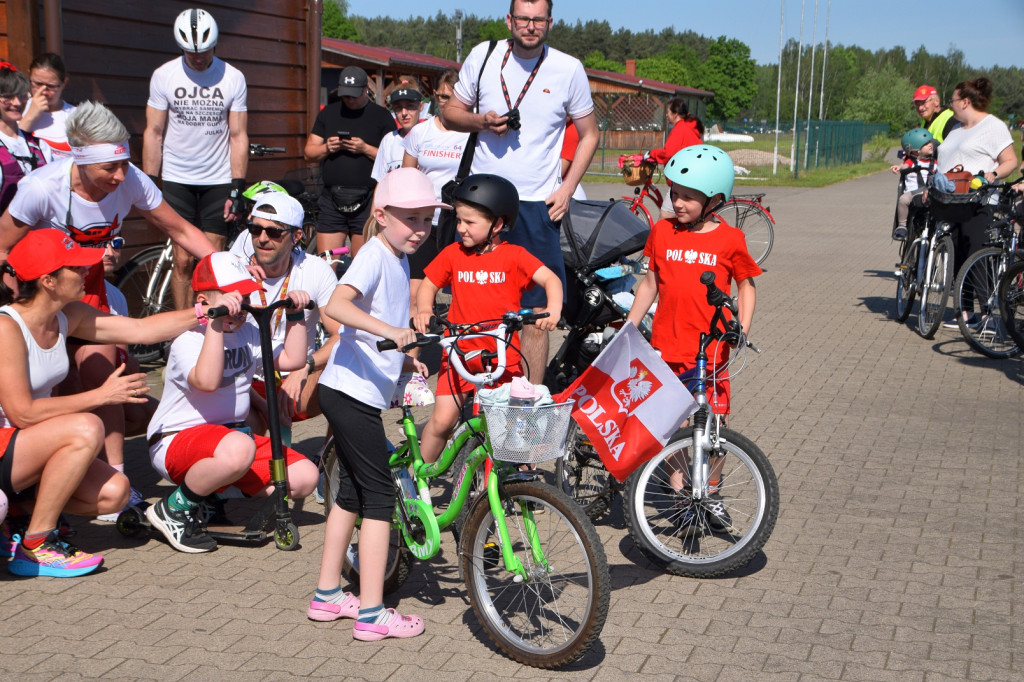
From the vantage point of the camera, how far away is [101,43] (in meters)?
9.02

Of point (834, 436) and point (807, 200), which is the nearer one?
point (834, 436)

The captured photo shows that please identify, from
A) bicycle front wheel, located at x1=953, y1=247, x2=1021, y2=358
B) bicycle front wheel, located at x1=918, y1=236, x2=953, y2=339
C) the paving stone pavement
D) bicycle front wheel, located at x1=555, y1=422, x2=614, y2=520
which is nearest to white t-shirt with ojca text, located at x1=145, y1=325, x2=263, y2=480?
the paving stone pavement

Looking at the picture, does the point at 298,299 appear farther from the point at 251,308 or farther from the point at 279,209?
the point at 279,209

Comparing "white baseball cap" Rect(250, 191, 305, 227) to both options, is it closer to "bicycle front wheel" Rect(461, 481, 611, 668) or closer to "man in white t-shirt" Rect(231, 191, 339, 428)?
"man in white t-shirt" Rect(231, 191, 339, 428)

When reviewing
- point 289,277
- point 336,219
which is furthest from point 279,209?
point 336,219

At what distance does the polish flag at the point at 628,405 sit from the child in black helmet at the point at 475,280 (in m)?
0.64

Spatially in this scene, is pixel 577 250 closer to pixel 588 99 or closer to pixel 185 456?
pixel 588 99

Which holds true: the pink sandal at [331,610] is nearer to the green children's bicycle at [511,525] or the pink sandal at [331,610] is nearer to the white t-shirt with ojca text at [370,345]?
the green children's bicycle at [511,525]

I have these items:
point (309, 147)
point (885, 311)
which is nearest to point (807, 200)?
point (885, 311)

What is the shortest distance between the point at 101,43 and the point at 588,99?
15.4 feet

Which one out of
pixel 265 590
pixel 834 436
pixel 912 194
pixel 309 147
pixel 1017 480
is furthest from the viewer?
pixel 912 194

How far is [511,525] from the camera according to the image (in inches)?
154

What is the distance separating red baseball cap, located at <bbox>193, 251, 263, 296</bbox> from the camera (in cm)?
463

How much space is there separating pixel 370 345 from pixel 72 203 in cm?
216
